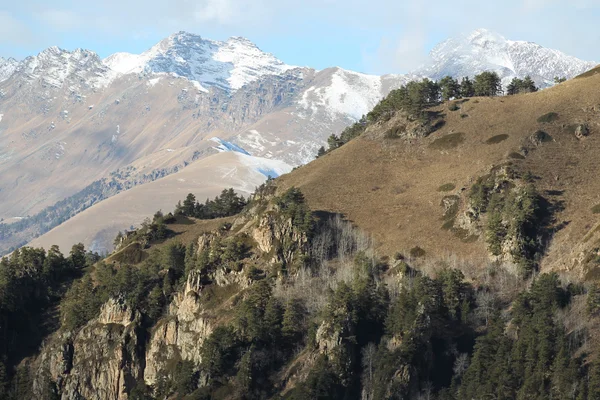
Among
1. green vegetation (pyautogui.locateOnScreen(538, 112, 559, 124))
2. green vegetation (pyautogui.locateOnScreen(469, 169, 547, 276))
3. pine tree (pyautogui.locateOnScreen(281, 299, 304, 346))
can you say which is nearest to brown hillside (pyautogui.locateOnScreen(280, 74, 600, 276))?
green vegetation (pyautogui.locateOnScreen(538, 112, 559, 124))

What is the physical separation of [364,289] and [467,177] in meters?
44.1

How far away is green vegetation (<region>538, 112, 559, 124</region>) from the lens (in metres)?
187

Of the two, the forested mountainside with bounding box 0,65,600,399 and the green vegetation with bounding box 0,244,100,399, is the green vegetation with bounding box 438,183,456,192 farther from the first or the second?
the green vegetation with bounding box 0,244,100,399

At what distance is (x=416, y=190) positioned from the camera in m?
180

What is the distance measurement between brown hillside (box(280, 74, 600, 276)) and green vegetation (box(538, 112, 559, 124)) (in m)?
0.22

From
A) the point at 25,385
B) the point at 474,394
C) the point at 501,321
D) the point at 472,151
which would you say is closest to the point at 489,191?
the point at 472,151

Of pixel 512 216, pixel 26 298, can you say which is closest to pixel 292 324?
pixel 512 216

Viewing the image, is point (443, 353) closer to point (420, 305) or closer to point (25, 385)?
point (420, 305)

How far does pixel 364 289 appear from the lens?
144 meters

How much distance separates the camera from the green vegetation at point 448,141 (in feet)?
634

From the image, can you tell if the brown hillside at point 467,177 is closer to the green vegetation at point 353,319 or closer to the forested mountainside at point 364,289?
the forested mountainside at point 364,289

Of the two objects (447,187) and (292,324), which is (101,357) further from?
(447,187)

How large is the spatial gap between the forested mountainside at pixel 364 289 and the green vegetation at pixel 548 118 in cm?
126

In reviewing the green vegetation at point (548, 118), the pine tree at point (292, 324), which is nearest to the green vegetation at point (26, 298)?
the pine tree at point (292, 324)
